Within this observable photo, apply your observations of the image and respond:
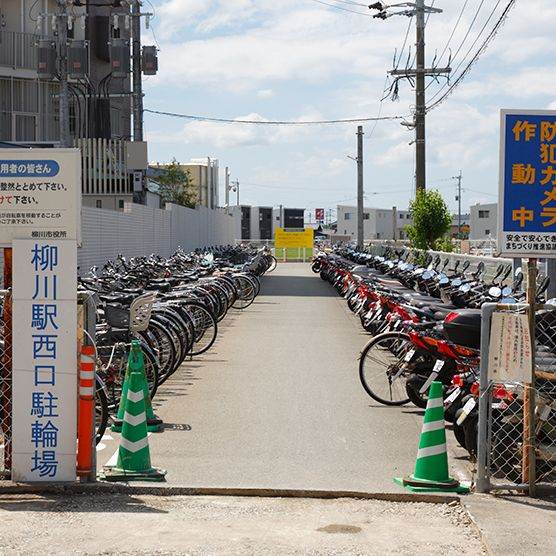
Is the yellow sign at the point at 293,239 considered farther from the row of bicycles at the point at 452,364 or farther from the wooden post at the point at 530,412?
the wooden post at the point at 530,412

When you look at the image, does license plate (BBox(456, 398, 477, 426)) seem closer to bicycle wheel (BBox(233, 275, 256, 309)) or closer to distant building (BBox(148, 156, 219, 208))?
bicycle wheel (BBox(233, 275, 256, 309))

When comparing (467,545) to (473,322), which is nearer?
(467,545)

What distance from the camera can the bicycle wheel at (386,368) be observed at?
10039 mm

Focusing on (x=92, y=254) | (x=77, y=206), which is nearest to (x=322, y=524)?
(x=77, y=206)

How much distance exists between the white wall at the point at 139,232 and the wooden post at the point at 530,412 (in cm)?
1446

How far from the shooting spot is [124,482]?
7.01m

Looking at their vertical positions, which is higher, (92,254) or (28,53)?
(28,53)

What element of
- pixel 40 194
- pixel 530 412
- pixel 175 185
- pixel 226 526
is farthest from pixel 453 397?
pixel 175 185

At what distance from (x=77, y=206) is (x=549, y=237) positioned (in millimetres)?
3115

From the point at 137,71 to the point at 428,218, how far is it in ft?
36.1

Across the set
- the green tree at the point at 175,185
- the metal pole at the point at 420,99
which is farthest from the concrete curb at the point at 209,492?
the green tree at the point at 175,185

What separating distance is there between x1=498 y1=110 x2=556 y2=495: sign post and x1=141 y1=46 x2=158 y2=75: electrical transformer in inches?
913

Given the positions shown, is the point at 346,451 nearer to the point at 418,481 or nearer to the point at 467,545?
the point at 418,481

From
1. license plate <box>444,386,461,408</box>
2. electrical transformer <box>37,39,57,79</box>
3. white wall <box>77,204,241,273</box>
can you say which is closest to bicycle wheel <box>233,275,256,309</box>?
white wall <box>77,204,241,273</box>
